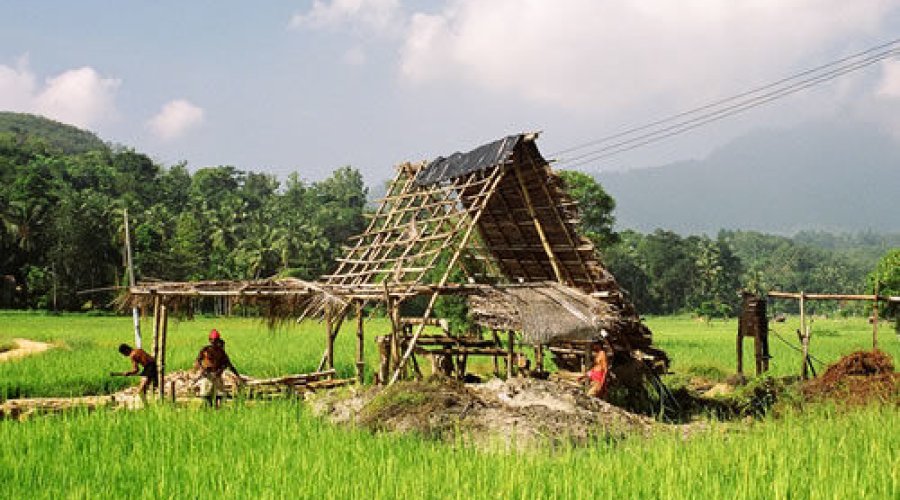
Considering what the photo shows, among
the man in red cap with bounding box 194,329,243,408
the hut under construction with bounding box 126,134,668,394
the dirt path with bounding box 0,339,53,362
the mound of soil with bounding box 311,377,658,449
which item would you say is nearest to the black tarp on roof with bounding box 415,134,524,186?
the hut under construction with bounding box 126,134,668,394

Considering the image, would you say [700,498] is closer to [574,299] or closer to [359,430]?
[359,430]

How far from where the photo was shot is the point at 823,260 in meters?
95.8

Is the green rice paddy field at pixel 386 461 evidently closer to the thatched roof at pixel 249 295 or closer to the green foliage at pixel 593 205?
the thatched roof at pixel 249 295

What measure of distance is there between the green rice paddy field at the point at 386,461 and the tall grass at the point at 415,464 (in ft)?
0.05

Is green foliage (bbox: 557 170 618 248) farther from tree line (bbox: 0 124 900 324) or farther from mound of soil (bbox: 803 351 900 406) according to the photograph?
mound of soil (bbox: 803 351 900 406)

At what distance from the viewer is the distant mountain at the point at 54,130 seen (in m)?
86.7

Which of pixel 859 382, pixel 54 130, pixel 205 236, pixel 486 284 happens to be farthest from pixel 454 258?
pixel 54 130

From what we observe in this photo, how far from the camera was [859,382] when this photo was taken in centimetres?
956

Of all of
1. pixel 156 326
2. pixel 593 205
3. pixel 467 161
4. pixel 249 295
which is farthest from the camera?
pixel 593 205

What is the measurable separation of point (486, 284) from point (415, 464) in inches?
230

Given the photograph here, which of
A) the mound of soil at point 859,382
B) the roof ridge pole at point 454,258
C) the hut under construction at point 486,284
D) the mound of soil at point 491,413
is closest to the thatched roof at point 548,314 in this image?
the hut under construction at point 486,284

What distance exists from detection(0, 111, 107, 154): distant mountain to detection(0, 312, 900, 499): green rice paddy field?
85.4 metres

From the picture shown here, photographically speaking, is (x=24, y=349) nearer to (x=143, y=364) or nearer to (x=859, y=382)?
(x=143, y=364)

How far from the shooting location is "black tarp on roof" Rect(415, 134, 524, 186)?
11.1m
